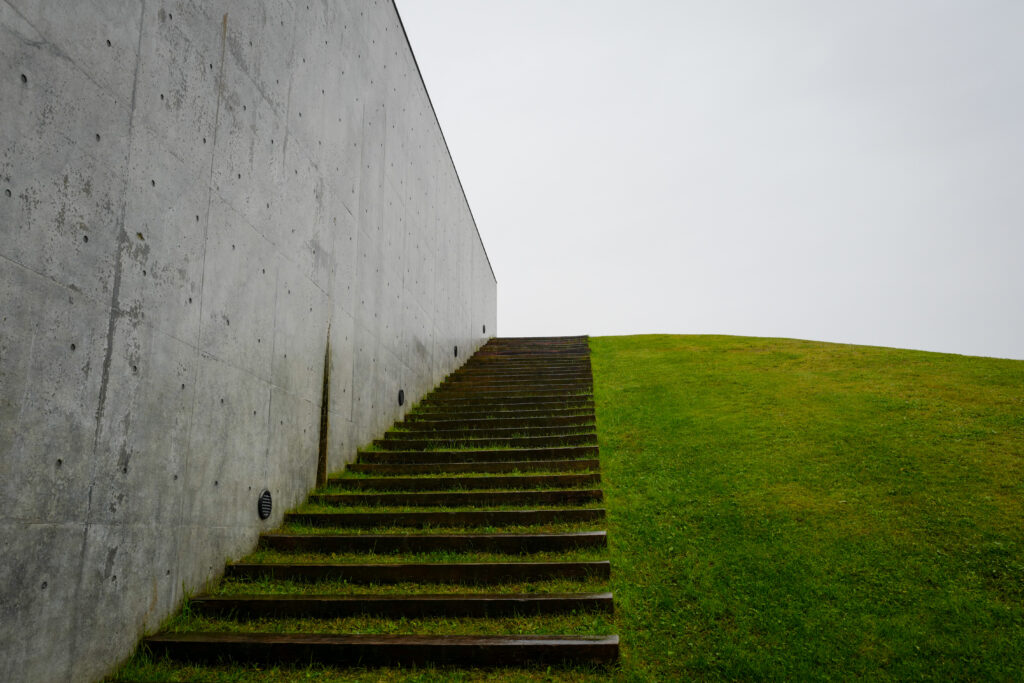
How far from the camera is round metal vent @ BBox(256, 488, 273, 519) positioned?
225 inches

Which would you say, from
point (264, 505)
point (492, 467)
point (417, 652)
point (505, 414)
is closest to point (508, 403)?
point (505, 414)

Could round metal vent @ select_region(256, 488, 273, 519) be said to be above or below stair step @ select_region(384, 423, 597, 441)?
below

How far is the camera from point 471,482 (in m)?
7.23

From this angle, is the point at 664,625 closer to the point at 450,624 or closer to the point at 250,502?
the point at 450,624

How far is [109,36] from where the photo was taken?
3766 mm

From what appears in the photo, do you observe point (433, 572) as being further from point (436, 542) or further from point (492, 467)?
point (492, 467)

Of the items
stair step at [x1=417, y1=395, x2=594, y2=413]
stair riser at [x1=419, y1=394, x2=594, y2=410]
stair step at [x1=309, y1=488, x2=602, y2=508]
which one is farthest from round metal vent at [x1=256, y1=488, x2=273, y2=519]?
stair riser at [x1=419, y1=394, x2=594, y2=410]

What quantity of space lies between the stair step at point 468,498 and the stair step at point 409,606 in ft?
6.51

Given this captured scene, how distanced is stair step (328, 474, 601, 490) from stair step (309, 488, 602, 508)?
309 mm

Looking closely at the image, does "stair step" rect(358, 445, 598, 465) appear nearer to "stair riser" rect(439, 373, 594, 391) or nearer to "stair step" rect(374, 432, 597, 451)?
"stair step" rect(374, 432, 597, 451)

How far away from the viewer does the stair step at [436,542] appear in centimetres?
563

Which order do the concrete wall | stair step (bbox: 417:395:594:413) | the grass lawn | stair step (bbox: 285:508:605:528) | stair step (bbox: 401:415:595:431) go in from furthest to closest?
1. stair step (bbox: 417:395:594:413)
2. stair step (bbox: 401:415:595:431)
3. stair step (bbox: 285:508:605:528)
4. the grass lawn
5. the concrete wall

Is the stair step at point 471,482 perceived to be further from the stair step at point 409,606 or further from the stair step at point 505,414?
the stair step at point 505,414

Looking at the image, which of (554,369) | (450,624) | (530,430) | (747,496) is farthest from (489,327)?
(450,624)
